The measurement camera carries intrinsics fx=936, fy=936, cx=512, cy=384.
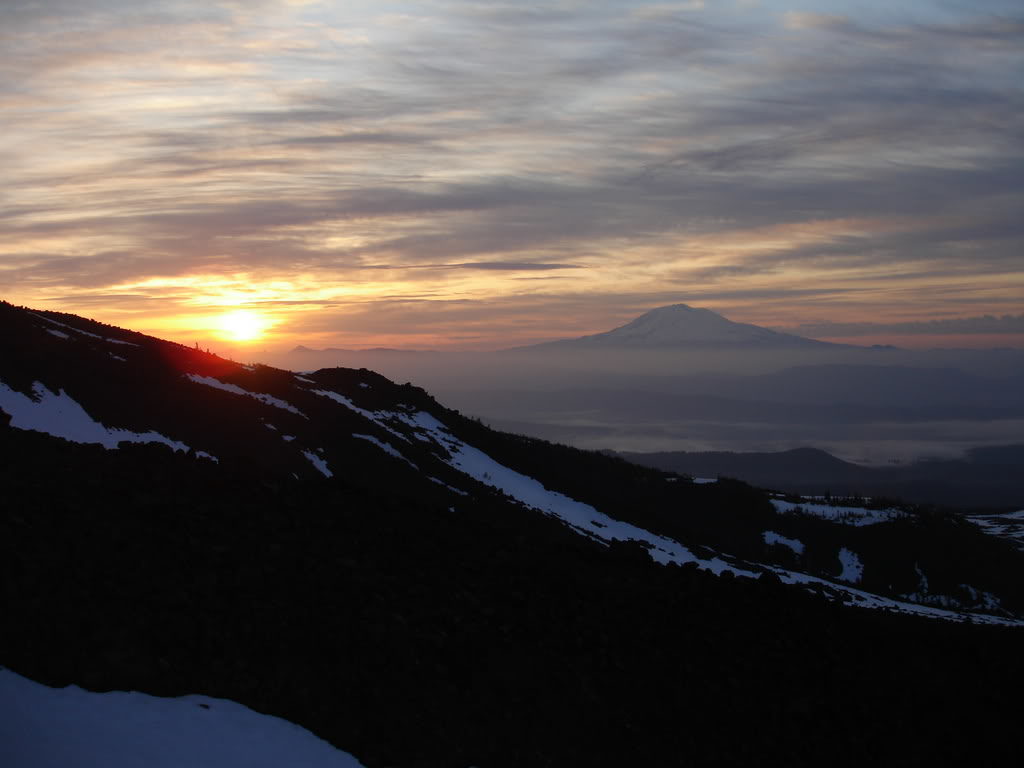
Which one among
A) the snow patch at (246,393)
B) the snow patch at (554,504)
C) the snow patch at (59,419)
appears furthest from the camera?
the snow patch at (554,504)

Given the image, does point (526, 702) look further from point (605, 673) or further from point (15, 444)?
point (15, 444)

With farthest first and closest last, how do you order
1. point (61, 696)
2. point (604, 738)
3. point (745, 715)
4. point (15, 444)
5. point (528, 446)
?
point (528, 446), point (15, 444), point (745, 715), point (604, 738), point (61, 696)

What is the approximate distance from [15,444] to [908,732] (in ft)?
51.7

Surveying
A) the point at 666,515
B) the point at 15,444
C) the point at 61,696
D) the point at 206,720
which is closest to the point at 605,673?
the point at 206,720

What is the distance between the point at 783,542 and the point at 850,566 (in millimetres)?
4041

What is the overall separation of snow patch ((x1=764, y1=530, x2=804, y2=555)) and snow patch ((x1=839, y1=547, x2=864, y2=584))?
235cm

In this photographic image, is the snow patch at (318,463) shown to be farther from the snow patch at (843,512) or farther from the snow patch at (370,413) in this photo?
the snow patch at (843,512)

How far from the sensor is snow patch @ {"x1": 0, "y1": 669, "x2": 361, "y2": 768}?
9258 mm

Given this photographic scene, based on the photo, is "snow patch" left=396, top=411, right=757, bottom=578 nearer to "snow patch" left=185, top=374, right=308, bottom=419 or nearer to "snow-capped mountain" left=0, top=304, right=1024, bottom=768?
"snow patch" left=185, top=374, right=308, bottom=419

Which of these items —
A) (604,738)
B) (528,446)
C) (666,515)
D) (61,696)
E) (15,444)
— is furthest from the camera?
(528,446)

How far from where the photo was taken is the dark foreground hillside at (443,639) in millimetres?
11383

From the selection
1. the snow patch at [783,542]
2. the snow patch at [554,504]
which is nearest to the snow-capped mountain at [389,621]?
the snow patch at [554,504]

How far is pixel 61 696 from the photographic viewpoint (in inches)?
402

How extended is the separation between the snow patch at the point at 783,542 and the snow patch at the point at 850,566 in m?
2.35
